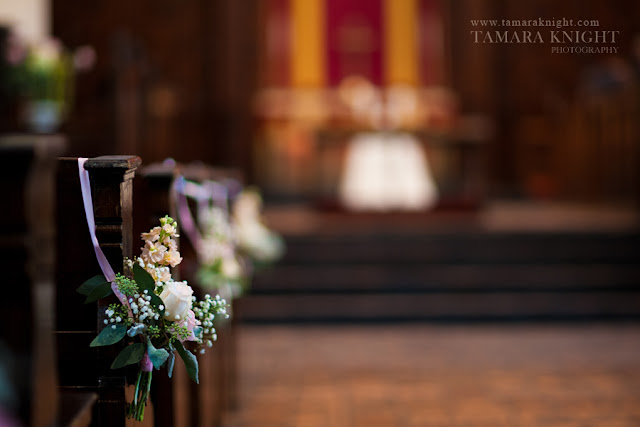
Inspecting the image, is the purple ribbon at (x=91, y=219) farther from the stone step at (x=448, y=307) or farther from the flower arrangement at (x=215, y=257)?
the stone step at (x=448, y=307)

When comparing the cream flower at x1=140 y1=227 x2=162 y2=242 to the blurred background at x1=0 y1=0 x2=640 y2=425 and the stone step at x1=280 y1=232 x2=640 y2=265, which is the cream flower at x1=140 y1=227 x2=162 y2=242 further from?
the stone step at x1=280 y1=232 x2=640 y2=265

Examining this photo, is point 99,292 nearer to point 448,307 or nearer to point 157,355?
point 157,355

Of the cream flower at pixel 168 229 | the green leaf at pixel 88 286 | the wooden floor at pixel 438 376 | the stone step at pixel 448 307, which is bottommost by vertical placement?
the wooden floor at pixel 438 376

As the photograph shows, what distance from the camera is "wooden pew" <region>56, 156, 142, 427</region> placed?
153cm

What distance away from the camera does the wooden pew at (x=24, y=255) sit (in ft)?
3.71

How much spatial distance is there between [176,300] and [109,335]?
0.14 m

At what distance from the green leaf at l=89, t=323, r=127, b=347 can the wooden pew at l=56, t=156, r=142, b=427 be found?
7cm

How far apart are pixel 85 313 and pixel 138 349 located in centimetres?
17

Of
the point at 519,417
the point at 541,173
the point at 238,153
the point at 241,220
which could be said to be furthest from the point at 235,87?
the point at 519,417

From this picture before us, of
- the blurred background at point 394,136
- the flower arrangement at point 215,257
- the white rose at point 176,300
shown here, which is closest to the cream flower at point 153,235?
the white rose at point 176,300

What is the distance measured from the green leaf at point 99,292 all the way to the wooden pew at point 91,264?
2.0 inches

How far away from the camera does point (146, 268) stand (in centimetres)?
157

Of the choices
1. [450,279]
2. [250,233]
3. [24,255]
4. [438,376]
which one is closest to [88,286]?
[24,255]

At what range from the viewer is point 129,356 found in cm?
150
